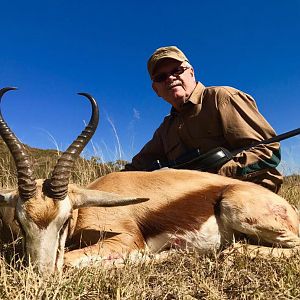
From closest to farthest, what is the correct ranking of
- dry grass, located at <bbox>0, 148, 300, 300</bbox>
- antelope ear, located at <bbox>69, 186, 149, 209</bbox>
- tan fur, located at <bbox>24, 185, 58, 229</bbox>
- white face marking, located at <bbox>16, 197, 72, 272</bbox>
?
dry grass, located at <bbox>0, 148, 300, 300</bbox> < white face marking, located at <bbox>16, 197, 72, 272</bbox> < tan fur, located at <bbox>24, 185, 58, 229</bbox> < antelope ear, located at <bbox>69, 186, 149, 209</bbox>

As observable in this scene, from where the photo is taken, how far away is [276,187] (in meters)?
5.79

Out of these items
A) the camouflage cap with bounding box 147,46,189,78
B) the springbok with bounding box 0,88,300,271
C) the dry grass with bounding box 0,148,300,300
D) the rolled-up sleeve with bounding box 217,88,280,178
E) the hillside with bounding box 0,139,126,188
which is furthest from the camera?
the hillside with bounding box 0,139,126,188

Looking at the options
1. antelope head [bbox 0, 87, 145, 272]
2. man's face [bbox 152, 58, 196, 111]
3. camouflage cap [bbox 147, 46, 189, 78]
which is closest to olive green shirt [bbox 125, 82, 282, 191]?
man's face [bbox 152, 58, 196, 111]

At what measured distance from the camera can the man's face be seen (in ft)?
21.0

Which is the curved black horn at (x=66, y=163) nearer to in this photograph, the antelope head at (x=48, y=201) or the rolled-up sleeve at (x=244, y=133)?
the antelope head at (x=48, y=201)

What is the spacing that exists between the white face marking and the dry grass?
151mm

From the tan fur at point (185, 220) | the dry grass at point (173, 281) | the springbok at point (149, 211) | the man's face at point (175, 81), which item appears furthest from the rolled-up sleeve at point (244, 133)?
the dry grass at point (173, 281)

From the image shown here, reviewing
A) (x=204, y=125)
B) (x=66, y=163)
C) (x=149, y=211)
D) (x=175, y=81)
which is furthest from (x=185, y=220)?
(x=175, y=81)

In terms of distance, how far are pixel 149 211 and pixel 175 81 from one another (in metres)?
2.67

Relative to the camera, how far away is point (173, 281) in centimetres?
316

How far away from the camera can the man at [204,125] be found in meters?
5.49

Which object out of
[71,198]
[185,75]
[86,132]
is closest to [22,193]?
[71,198]

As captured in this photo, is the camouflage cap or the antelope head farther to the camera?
the camouflage cap

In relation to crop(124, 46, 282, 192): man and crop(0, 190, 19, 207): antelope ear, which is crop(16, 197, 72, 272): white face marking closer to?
crop(0, 190, 19, 207): antelope ear
